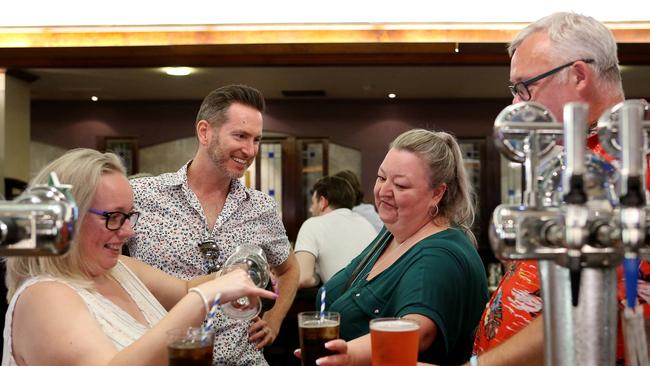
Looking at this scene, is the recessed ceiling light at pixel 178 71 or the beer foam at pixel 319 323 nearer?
the beer foam at pixel 319 323

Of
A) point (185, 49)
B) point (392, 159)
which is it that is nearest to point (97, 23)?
point (185, 49)

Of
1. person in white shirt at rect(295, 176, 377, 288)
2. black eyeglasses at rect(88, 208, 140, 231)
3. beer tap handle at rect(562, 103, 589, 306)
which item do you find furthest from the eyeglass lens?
person in white shirt at rect(295, 176, 377, 288)

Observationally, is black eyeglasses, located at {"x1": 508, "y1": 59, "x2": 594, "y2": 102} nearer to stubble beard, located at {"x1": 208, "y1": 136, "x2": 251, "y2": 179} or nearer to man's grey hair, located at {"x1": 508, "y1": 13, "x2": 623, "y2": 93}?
man's grey hair, located at {"x1": 508, "y1": 13, "x2": 623, "y2": 93}

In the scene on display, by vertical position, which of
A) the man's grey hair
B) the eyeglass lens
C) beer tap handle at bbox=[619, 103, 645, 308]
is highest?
the man's grey hair

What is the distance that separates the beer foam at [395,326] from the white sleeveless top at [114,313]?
707 mm

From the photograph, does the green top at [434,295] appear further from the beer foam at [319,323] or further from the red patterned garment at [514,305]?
the beer foam at [319,323]

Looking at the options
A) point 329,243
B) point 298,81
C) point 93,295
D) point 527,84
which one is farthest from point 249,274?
point 298,81

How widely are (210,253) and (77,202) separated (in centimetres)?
106

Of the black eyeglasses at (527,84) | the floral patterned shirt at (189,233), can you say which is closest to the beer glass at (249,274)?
the black eyeglasses at (527,84)

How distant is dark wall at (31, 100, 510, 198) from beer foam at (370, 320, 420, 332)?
7.39 metres

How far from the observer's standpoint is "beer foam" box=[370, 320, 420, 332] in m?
1.23

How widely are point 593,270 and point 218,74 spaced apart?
6.41 metres

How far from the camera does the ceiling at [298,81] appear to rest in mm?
6824

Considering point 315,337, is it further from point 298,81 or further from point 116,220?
point 298,81
